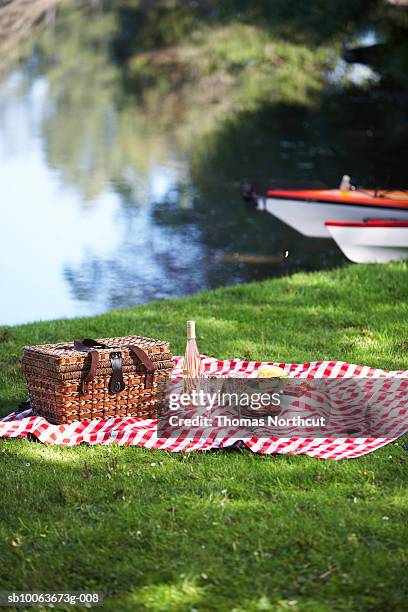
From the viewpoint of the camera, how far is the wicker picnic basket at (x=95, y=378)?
457 cm

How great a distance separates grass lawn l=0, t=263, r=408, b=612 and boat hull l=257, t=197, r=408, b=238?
461 cm

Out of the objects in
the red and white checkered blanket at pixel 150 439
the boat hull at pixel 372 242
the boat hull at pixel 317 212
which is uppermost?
the boat hull at pixel 317 212

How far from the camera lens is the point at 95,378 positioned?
4.60 metres

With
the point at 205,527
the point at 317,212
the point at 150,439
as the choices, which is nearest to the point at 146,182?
the point at 317,212

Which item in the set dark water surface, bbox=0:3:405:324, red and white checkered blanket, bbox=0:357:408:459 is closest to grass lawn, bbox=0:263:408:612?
red and white checkered blanket, bbox=0:357:408:459

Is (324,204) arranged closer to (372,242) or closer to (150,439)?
(372,242)

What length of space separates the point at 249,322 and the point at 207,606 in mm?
3749

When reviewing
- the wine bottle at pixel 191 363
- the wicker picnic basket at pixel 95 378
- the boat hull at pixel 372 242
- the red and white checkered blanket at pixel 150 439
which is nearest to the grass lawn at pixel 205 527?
the red and white checkered blanket at pixel 150 439

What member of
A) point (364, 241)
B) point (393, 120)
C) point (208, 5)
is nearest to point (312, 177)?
point (364, 241)

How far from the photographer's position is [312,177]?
1447 cm

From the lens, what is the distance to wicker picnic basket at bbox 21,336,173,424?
457 centimetres

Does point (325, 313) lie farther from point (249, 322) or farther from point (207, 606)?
point (207, 606)

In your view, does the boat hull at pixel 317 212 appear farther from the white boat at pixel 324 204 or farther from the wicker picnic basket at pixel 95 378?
the wicker picnic basket at pixel 95 378

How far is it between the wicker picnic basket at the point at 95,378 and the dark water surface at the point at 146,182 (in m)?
3.83
